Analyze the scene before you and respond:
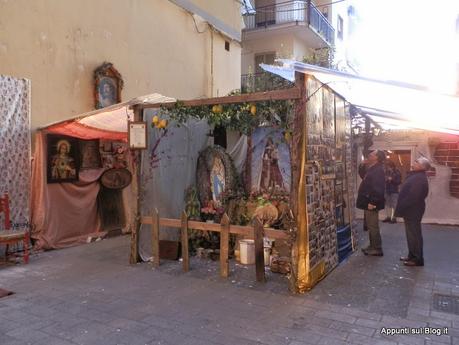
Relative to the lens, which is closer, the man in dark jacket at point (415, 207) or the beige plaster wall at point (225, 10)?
the man in dark jacket at point (415, 207)

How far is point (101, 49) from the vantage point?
30.4 feet

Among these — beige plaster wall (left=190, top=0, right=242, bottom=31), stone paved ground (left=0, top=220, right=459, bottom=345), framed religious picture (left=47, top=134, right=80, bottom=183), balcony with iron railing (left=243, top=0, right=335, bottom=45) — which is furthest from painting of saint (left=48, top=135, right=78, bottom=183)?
balcony with iron railing (left=243, top=0, right=335, bottom=45)

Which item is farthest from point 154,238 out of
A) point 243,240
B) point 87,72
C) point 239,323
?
point 87,72

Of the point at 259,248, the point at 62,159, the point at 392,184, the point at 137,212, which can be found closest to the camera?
the point at 259,248

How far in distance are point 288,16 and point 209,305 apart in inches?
604

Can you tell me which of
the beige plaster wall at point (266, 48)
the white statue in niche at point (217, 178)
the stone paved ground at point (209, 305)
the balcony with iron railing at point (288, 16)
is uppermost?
the balcony with iron railing at point (288, 16)

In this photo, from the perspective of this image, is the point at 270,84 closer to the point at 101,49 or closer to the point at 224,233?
the point at 101,49

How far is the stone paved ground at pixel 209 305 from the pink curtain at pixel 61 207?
3.55 feet

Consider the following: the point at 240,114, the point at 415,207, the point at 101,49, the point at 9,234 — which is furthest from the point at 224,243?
the point at 101,49

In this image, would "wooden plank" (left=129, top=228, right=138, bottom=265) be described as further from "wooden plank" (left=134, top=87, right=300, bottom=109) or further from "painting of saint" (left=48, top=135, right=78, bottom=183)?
"painting of saint" (left=48, top=135, right=78, bottom=183)

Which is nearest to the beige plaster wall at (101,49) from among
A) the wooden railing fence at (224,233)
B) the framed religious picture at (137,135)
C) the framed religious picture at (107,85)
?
the framed religious picture at (107,85)

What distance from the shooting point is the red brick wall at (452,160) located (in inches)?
419

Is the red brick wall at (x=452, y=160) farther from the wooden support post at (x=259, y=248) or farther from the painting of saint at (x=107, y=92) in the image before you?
the painting of saint at (x=107, y=92)

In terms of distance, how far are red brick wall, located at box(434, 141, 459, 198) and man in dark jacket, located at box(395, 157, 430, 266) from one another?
4.91 metres
